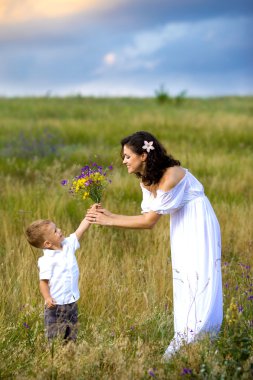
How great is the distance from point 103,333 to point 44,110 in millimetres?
17059

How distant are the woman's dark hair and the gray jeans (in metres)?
0.89

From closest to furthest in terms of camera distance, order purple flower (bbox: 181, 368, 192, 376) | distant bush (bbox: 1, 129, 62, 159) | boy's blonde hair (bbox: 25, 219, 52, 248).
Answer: purple flower (bbox: 181, 368, 192, 376) < boy's blonde hair (bbox: 25, 219, 52, 248) < distant bush (bbox: 1, 129, 62, 159)

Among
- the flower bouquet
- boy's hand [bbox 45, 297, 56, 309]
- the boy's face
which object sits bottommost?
boy's hand [bbox 45, 297, 56, 309]

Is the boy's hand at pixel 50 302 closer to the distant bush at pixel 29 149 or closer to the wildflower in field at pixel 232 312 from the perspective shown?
the wildflower in field at pixel 232 312

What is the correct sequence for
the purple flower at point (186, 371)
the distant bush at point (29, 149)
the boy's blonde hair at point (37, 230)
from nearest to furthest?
the purple flower at point (186, 371)
the boy's blonde hair at point (37, 230)
the distant bush at point (29, 149)

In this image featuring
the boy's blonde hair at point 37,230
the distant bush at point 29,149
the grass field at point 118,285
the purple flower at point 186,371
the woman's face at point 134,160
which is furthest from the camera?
the distant bush at point 29,149

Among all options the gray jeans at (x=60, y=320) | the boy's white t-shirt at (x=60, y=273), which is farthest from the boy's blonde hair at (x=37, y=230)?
the gray jeans at (x=60, y=320)

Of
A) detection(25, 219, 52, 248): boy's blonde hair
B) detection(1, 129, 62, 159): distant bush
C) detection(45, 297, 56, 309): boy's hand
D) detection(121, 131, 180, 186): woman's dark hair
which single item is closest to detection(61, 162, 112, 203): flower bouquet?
detection(121, 131, 180, 186): woman's dark hair

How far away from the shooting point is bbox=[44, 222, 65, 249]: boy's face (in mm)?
3965

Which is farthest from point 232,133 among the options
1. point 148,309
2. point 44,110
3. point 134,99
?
point 134,99

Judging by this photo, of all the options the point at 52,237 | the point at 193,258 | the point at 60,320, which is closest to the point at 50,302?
the point at 60,320

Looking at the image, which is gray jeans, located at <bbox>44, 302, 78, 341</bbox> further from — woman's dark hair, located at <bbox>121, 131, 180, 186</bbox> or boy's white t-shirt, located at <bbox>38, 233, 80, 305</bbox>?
woman's dark hair, located at <bbox>121, 131, 180, 186</bbox>

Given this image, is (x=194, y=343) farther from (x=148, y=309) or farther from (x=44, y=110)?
(x=44, y=110)

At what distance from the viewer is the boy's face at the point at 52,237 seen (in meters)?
3.96
